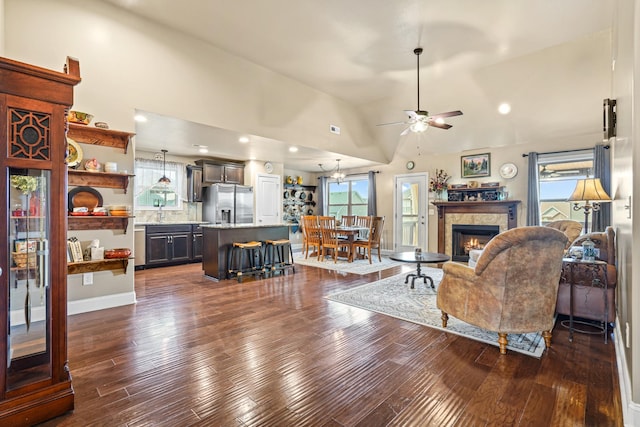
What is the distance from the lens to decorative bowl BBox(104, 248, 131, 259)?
12.1 ft

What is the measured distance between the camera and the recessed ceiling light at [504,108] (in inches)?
230

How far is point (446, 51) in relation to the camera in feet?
15.4

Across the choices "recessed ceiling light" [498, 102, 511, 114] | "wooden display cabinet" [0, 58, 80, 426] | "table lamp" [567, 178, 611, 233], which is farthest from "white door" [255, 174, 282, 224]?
"table lamp" [567, 178, 611, 233]

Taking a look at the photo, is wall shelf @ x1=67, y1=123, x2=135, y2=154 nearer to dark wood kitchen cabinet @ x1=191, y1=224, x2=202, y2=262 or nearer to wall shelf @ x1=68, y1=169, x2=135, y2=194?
wall shelf @ x1=68, y1=169, x2=135, y2=194

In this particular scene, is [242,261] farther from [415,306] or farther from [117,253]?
[415,306]

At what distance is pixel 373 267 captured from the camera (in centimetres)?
632

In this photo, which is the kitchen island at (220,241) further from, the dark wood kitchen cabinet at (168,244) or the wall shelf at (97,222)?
the wall shelf at (97,222)

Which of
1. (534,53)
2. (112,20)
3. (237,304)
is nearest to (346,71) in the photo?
(534,53)

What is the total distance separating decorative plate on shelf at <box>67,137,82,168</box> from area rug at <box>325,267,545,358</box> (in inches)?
136

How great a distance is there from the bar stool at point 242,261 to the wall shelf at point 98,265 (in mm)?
1742

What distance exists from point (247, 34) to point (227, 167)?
3.92m

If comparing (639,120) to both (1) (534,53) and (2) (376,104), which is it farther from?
(2) (376,104)

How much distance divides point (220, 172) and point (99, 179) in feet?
12.8

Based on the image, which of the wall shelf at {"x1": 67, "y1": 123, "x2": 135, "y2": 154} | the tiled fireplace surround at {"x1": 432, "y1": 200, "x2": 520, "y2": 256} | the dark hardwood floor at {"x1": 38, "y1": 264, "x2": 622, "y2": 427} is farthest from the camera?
the tiled fireplace surround at {"x1": 432, "y1": 200, "x2": 520, "y2": 256}
